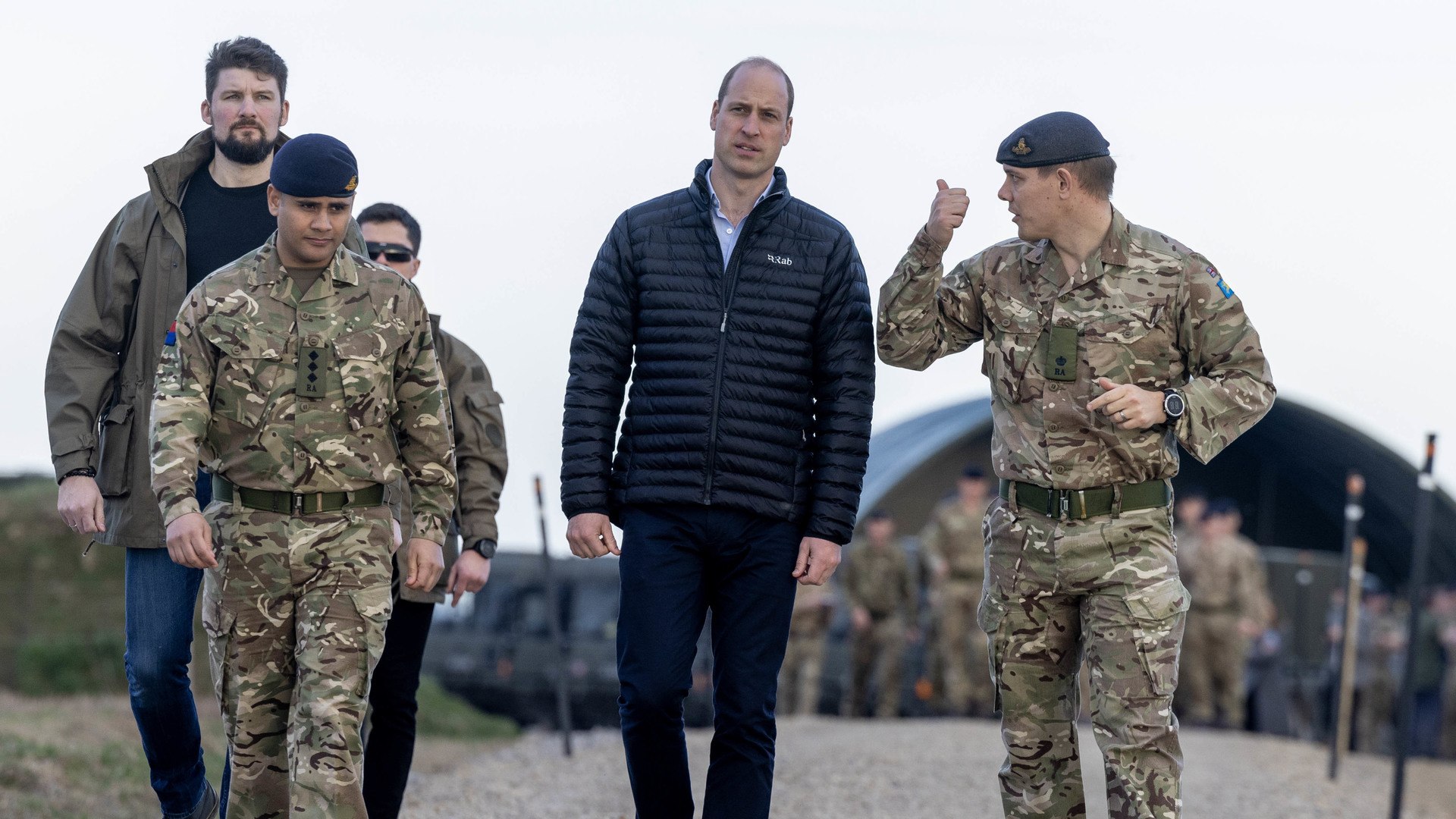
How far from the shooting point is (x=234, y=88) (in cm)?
536

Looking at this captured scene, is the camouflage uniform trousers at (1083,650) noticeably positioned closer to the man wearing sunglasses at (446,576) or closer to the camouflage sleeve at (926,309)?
the camouflage sleeve at (926,309)

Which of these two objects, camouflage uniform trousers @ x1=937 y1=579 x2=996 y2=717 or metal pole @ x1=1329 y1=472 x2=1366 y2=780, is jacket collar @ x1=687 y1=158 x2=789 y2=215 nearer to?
metal pole @ x1=1329 y1=472 x2=1366 y2=780

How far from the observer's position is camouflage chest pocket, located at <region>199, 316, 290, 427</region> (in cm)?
462

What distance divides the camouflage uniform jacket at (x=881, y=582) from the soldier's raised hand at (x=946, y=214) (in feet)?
35.0

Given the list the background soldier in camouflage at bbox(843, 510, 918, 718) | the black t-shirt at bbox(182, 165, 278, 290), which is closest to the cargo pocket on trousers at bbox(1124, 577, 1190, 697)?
the black t-shirt at bbox(182, 165, 278, 290)

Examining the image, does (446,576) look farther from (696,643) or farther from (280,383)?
(280,383)

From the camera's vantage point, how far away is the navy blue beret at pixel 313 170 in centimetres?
464

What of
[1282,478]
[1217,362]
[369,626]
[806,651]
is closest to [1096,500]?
[1217,362]

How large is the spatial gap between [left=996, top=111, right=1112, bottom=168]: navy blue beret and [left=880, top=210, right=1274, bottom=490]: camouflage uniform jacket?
222mm

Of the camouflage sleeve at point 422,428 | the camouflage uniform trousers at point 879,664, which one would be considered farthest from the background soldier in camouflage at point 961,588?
the camouflage sleeve at point 422,428

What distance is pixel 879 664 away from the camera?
15.9 metres

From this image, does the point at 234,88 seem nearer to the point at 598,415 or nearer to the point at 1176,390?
the point at 598,415

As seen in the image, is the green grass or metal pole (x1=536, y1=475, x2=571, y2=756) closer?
metal pole (x1=536, y1=475, x2=571, y2=756)

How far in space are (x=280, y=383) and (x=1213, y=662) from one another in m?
12.9
